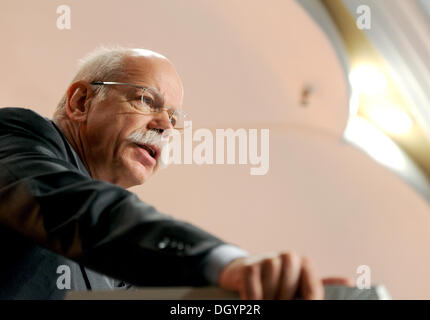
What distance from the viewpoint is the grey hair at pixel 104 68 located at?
251 cm

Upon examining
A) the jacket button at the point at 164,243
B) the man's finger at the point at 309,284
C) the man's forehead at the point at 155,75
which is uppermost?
the man's forehead at the point at 155,75

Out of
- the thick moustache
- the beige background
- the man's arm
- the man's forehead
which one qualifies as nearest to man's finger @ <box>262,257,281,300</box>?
the man's arm

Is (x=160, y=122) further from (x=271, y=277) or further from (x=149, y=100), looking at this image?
(x=271, y=277)

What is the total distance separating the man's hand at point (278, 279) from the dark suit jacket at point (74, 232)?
0.12 meters

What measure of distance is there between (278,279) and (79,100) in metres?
1.79

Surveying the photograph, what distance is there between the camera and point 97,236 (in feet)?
3.59

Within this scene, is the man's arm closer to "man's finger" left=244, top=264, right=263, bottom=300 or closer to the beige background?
"man's finger" left=244, top=264, right=263, bottom=300

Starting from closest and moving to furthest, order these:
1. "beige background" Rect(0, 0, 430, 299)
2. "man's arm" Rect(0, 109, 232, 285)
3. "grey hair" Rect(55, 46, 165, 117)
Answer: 1. "man's arm" Rect(0, 109, 232, 285)
2. "grey hair" Rect(55, 46, 165, 117)
3. "beige background" Rect(0, 0, 430, 299)

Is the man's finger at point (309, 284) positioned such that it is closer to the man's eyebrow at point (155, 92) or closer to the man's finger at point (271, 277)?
the man's finger at point (271, 277)

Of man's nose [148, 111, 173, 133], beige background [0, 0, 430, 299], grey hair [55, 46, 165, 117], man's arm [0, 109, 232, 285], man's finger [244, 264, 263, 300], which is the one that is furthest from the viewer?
beige background [0, 0, 430, 299]

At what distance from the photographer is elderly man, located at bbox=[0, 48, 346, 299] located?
91cm

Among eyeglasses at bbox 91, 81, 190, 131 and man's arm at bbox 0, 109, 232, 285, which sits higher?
eyeglasses at bbox 91, 81, 190, 131

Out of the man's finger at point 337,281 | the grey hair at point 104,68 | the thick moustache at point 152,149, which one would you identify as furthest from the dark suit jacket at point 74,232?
the grey hair at point 104,68

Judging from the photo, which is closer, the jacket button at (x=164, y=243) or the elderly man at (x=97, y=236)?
the elderly man at (x=97, y=236)
